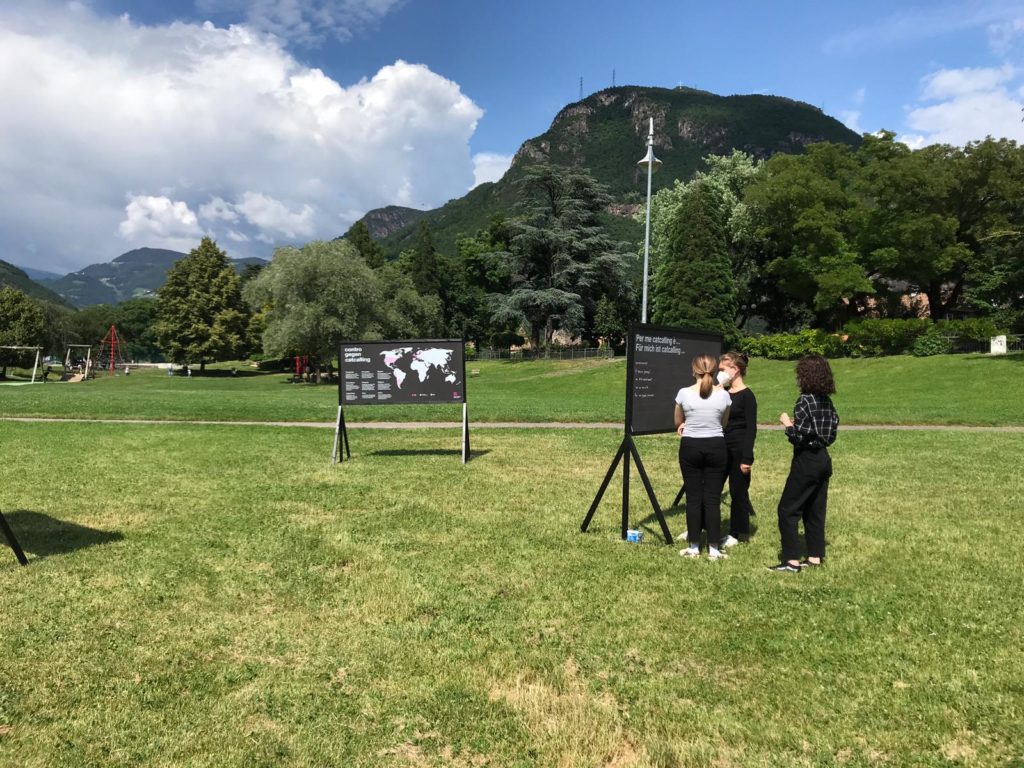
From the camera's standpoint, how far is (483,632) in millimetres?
4578

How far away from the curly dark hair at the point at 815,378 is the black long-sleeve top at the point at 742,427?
3.07ft

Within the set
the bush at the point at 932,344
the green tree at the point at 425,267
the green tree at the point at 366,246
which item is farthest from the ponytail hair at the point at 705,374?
the green tree at the point at 366,246

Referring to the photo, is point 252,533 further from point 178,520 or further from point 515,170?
point 515,170

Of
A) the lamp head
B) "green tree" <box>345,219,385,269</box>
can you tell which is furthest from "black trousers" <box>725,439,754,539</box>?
"green tree" <box>345,219,385,269</box>

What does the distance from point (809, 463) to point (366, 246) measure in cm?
8143

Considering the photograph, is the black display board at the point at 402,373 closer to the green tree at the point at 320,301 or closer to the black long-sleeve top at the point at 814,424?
the black long-sleeve top at the point at 814,424

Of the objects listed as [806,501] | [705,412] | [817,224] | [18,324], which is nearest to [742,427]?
[705,412]

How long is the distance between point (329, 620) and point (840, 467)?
9932 mm

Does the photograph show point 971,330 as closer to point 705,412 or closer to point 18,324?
point 705,412

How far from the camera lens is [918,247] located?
41.4m

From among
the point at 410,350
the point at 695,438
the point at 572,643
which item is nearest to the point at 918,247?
the point at 410,350

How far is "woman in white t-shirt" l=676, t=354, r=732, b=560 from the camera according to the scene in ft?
20.4

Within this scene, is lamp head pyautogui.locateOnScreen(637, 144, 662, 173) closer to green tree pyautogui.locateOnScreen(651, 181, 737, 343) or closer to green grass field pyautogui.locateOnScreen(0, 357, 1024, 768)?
green tree pyautogui.locateOnScreen(651, 181, 737, 343)

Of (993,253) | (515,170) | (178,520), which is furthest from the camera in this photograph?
(515,170)
